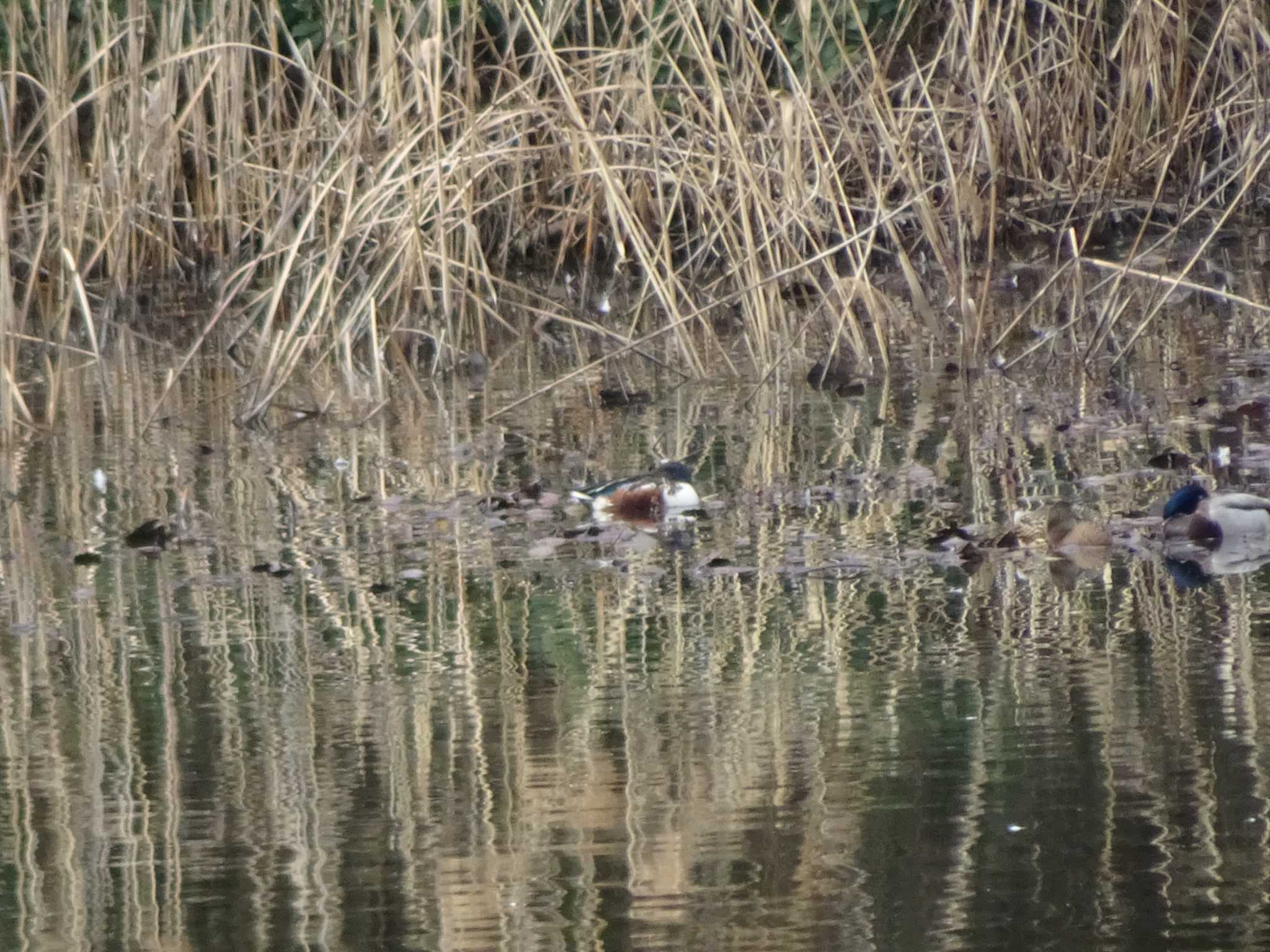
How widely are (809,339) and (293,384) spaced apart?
1.54 meters

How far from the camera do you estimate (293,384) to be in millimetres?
7004

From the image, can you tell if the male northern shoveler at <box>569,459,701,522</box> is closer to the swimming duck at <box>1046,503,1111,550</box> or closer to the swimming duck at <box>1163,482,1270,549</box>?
the swimming duck at <box>1046,503,1111,550</box>

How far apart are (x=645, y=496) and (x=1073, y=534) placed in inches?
35.5

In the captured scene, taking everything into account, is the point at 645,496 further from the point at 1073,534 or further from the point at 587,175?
the point at 587,175

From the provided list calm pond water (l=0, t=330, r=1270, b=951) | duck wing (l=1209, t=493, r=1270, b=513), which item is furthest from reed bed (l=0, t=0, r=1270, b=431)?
duck wing (l=1209, t=493, r=1270, b=513)

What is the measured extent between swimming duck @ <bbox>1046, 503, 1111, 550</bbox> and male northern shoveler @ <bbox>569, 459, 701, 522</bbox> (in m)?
0.82

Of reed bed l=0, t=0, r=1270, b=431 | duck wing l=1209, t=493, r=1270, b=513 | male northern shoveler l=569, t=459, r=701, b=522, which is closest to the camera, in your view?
duck wing l=1209, t=493, r=1270, b=513

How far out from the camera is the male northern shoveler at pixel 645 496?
15.0ft

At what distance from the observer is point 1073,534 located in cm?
405

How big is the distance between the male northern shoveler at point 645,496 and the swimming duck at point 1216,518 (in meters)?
0.99

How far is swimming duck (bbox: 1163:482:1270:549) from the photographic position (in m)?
4.02

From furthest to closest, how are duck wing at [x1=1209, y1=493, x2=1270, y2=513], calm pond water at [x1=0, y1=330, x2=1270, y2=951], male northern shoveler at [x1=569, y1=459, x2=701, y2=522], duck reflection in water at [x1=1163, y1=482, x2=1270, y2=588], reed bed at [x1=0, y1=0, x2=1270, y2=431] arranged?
1. reed bed at [x1=0, y1=0, x2=1270, y2=431]
2. male northern shoveler at [x1=569, y1=459, x2=701, y2=522]
3. duck wing at [x1=1209, y1=493, x2=1270, y2=513]
4. duck reflection in water at [x1=1163, y1=482, x2=1270, y2=588]
5. calm pond water at [x1=0, y1=330, x2=1270, y2=951]

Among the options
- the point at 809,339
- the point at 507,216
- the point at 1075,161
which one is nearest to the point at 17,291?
the point at 507,216

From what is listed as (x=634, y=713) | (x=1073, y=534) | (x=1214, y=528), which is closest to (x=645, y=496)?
(x=1073, y=534)
